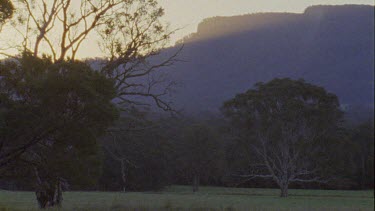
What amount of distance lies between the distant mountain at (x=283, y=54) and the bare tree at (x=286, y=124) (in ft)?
193

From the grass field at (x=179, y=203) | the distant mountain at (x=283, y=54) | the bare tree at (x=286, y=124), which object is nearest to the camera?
the grass field at (x=179, y=203)

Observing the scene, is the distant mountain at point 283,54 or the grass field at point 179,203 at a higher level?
the distant mountain at point 283,54

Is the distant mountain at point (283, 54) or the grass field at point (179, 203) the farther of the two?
the distant mountain at point (283, 54)

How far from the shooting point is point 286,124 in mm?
47844

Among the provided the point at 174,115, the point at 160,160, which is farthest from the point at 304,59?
the point at 174,115

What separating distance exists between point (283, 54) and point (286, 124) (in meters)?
117

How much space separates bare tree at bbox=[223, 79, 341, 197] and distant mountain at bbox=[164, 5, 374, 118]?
193ft

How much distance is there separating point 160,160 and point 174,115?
4220cm

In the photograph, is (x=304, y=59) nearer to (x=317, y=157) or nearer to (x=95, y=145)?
(x=317, y=157)

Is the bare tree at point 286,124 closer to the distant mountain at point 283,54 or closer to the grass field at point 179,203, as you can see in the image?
the grass field at point 179,203

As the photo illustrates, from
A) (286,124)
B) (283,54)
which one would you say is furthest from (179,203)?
(283,54)

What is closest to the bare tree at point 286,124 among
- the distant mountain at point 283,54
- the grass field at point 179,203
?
the grass field at point 179,203

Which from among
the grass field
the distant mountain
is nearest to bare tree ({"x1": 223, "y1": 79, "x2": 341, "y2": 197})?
Result: the grass field

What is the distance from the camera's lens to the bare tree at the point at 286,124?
4700cm
